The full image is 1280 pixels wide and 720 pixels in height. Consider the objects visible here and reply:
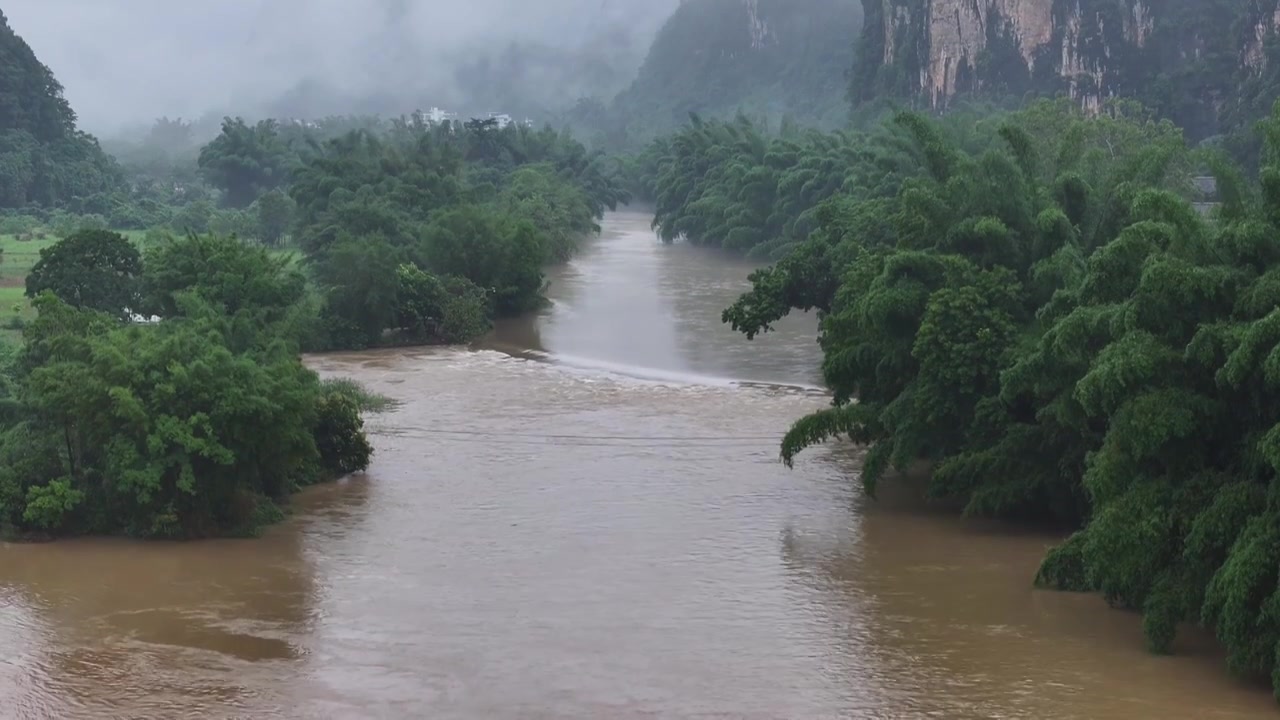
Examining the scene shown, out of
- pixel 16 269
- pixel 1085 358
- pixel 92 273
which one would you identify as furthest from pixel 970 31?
pixel 1085 358

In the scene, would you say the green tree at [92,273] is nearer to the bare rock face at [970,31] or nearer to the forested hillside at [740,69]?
the bare rock face at [970,31]

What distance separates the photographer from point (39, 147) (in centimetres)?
6538

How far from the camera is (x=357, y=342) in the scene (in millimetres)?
32406

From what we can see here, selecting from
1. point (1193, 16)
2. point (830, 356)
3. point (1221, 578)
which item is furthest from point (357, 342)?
point (1193, 16)

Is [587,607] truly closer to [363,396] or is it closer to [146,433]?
[146,433]

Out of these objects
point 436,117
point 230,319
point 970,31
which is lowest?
point 230,319

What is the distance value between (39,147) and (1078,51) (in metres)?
44.0

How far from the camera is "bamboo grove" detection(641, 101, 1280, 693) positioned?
41.8 ft

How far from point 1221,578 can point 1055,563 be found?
8.97 feet

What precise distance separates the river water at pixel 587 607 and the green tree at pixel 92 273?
7024 millimetres

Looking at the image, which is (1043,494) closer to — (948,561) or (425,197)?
(948,561)

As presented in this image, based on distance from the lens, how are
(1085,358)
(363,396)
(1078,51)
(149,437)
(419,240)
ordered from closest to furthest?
1. (1085,358)
2. (149,437)
3. (363,396)
4. (419,240)
5. (1078,51)

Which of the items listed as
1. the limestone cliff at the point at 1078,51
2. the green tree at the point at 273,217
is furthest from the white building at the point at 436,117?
the green tree at the point at 273,217

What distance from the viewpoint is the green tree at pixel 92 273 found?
91.6 feet
